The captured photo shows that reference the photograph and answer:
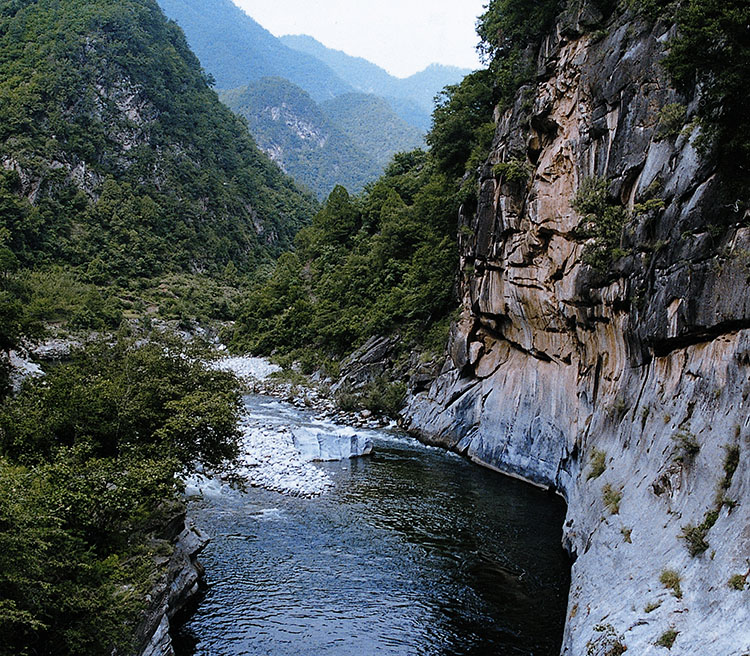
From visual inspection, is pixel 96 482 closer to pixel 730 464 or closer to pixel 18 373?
pixel 18 373

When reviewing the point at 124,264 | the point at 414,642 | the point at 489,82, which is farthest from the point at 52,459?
the point at 124,264

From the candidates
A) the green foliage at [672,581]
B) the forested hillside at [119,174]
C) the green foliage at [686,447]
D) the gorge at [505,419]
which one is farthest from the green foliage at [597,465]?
the forested hillside at [119,174]

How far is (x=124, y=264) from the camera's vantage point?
84938mm

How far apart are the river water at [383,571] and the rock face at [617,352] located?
167cm

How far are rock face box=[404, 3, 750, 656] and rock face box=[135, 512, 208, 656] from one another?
27.9 feet

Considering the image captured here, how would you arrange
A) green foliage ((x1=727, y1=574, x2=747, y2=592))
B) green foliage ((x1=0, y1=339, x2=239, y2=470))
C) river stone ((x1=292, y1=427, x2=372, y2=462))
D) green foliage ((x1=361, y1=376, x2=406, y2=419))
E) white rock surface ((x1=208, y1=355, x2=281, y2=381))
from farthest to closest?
white rock surface ((x1=208, y1=355, x2=281, y2=381)) → green foliage ((x1=361, y1=376, x2=406, y2=419)) → river stone ((x1=292, y1=427, x2=372, y2=462)) → green foliage ((x1=0, y1=339, x2=239, y2=470)) → green foliage ((x1=727, y1=574, x2=747, y2=592))

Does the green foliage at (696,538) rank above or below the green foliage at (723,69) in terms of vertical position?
below

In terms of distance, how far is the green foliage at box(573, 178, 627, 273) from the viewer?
812 inches

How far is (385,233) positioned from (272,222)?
6959cm

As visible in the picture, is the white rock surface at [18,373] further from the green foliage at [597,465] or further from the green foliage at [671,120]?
the green foliage at [671,120]

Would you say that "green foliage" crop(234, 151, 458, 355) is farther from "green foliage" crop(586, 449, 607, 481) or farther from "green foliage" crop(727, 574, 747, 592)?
"green foliage" crop(727, 574, 747, 592)

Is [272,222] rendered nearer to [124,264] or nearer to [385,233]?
[124,264]

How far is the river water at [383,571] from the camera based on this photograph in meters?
13.5

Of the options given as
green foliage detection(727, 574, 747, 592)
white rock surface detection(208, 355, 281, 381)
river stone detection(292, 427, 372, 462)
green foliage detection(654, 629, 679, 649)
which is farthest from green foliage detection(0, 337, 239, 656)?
white rock surface detection(208, 355, 281, 381)
